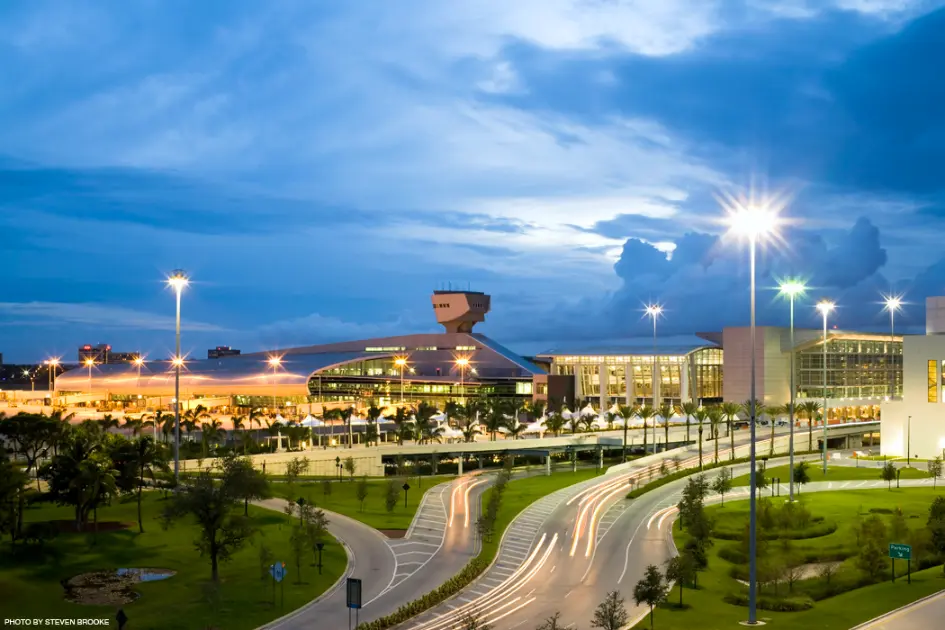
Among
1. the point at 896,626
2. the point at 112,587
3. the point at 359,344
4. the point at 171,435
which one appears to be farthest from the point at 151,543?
the point at 359,344

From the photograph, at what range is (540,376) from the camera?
16812 centimetres

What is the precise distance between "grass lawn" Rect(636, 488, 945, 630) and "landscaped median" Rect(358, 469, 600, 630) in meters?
10.2

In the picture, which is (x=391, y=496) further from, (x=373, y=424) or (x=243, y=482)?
(x=373, y=424)

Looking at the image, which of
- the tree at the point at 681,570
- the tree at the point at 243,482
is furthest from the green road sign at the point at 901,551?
the tree at the point at 243,482

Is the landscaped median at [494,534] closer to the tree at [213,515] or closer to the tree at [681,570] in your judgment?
the tree at [213,515]

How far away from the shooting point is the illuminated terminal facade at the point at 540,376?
156 m

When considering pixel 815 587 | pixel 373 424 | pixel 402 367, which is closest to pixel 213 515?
pixel 815 587

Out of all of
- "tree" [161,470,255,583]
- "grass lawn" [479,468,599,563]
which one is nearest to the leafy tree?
"grass lawn" [479,468,599,563]

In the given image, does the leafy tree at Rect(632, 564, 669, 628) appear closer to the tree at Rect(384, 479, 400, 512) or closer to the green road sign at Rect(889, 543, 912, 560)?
the green road sign at Rect(889, 543, 912, 560)

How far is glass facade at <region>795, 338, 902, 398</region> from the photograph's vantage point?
15975 centimetres

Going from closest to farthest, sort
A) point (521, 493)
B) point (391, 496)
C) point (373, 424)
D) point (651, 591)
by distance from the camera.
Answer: point (651, 591)
point (391, 496)
point (521, 493)
point (373, 424)

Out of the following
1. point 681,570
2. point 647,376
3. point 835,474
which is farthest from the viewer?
point 647,376

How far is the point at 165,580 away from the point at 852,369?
144m

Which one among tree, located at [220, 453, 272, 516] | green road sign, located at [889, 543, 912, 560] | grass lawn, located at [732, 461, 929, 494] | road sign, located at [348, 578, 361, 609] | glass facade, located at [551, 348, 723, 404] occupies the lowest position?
grass lawn, located at [732, 461, 929, 494]
